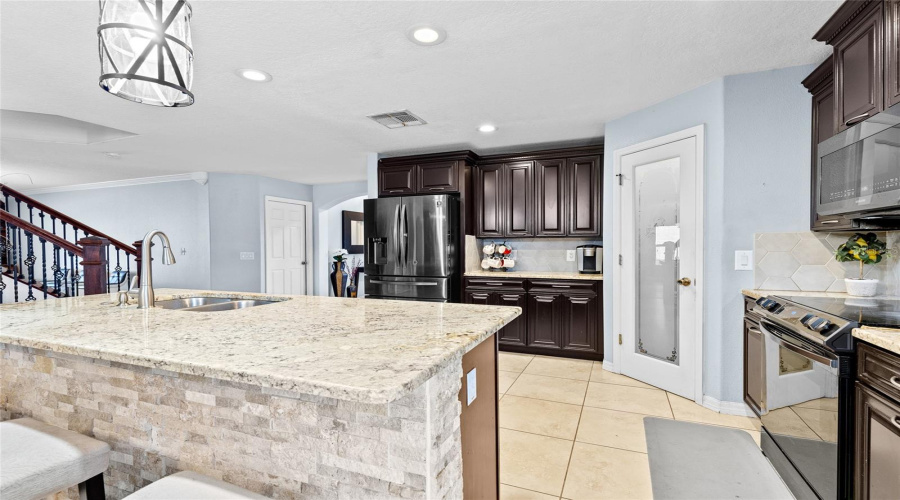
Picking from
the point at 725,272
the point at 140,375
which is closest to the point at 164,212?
the point at 140,375

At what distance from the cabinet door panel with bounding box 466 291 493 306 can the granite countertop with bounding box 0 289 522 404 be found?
2.58 meters

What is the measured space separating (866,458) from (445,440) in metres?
1.61

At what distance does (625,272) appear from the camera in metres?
3.46

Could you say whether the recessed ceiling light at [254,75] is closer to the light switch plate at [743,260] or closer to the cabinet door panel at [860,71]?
the cabinet door panel at [860,71]

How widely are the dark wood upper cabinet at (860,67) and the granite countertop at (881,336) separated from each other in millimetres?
1036

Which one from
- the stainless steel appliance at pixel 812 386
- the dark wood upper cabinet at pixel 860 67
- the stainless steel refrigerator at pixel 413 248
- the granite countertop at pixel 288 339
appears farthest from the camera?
the stainless steel refrigerator at pixel 413 248

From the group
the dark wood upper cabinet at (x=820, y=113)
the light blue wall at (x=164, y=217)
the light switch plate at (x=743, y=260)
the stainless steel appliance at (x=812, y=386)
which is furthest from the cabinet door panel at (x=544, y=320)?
the light blue wall at (x=164, y=217)

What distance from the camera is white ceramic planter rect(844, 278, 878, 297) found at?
7.44ft

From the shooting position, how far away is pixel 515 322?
4.32 metres

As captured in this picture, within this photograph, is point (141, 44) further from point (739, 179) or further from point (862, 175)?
point (739, 179)

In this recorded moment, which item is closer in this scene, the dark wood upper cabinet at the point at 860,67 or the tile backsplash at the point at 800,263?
the dark wood upper cabinet at the point at 860,67

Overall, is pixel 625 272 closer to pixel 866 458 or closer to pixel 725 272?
pixel 725 272

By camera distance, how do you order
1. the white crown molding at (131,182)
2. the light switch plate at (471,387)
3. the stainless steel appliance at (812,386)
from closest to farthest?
the light switch plate at (471,387)
the stainless steel appliance at (812,386)
the white crown molding at (131,182)

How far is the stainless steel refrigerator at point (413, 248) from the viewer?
433 centimetres
